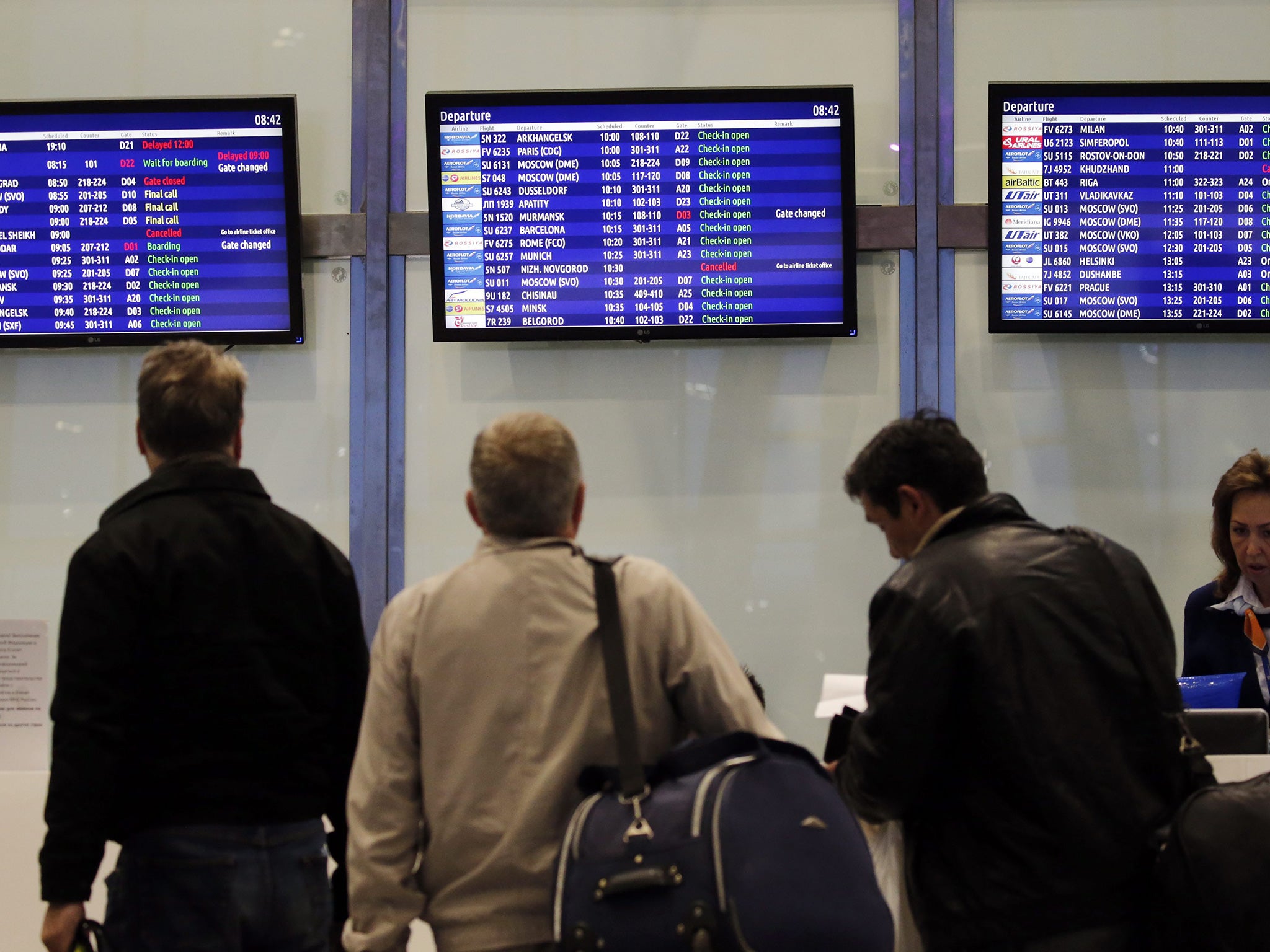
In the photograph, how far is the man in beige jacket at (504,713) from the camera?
1.69m

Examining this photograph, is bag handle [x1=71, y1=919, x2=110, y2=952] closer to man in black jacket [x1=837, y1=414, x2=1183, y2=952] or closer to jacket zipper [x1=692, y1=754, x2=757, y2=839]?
jacket zipper [x1=692, y1=754, x2=757, y2=839]

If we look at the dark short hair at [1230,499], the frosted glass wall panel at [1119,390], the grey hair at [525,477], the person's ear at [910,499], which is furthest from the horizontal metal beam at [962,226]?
the grey hair at [525,477]

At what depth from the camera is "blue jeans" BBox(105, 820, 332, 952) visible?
5.96 feet

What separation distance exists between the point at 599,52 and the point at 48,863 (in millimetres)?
2876

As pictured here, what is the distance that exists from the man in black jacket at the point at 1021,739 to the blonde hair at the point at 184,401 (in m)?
1.14

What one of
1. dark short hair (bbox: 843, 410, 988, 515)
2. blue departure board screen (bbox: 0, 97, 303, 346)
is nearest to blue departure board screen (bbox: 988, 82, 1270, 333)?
dark short hair (bbox: 843, 410, 988, 515)

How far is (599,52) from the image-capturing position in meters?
3.78

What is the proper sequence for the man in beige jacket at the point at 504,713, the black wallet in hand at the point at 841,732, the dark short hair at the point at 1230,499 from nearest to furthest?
1. the man in beige jacket at the point at 504,713
2. the black wallet in hand at the point at 841,732
3. the dark short hair at the point at 1230,499

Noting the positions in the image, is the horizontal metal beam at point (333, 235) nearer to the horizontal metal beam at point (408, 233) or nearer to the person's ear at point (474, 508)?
the horizontal metal beam at point (408, 233)

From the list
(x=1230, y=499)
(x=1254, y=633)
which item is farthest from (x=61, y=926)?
(x=1230, y=499)

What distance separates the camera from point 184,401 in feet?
6.49

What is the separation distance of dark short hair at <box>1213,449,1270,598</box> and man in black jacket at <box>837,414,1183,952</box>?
1.39 m

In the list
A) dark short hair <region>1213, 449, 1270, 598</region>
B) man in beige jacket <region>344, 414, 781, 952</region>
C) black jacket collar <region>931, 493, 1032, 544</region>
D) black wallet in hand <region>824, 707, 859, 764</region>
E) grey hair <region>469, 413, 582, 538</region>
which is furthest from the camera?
dark short hair <region>1213, 449, 1270, 598</region>

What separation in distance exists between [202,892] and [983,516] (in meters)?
1.36
